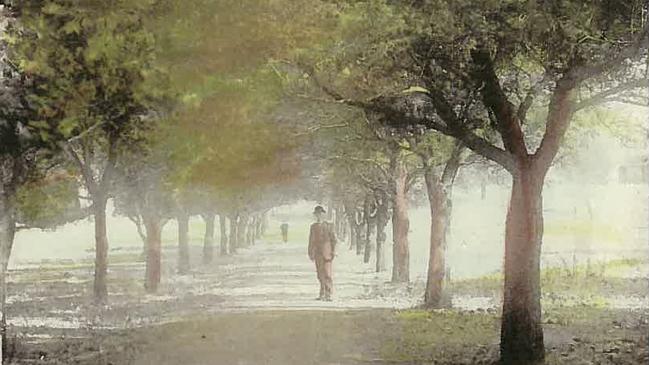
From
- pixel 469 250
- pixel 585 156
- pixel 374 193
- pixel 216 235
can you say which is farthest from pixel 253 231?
pixel 585 156

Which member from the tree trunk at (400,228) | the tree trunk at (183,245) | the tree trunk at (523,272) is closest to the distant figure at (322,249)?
the tree trunk at (400,228)

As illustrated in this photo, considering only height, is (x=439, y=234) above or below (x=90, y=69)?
below

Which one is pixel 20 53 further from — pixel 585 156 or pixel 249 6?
pixel 585 156

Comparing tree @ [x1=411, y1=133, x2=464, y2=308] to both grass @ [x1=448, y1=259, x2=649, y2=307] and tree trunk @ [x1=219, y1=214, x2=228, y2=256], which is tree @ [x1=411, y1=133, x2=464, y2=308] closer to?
grass @ [x1=448, y1=259, x2=649, y2=307]

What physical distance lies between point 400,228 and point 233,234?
1.37ft

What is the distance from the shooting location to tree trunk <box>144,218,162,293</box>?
229 centimetres

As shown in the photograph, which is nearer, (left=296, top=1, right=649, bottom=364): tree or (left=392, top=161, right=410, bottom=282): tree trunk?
(left=296, top=1, right=649, bottom=364): tree

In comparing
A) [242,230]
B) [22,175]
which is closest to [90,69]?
[22,175]

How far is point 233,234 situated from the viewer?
227 centimetres

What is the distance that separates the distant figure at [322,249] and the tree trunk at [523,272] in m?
0.42

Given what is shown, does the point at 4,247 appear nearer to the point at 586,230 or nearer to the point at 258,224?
the point at 258,224

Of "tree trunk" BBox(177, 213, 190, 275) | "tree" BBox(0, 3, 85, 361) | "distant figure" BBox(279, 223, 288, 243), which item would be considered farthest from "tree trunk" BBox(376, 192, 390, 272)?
"tree" BBox(0, 3, 85, 361)

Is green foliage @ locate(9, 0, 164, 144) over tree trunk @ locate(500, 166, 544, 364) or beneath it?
over

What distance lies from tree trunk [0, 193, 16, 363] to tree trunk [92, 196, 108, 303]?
23 centimetres
